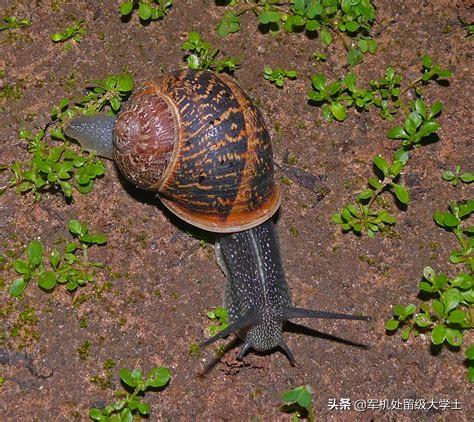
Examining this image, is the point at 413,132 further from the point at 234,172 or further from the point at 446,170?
the point at 234,172

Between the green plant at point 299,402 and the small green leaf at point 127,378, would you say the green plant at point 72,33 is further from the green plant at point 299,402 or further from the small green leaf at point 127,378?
the green plant at point 299,402

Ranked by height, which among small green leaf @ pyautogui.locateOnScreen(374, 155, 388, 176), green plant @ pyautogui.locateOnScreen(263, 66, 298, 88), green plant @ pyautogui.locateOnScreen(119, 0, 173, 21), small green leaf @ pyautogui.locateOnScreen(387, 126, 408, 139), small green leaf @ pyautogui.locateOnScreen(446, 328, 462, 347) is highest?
green plant @ pyautogui.locateOnScreen(119, 0, 173, 21)

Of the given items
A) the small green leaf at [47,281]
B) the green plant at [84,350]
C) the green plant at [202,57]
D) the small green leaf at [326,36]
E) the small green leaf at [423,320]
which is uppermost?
the small green leaf at [326,36]

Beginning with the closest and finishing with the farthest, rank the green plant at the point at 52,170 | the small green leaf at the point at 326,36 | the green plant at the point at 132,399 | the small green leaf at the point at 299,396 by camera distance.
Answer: the small green leaf at the point at 299,396 < the green plant at the point at 132,399 < the green plant at the point at 52,170 < the small green leaf at the point at 326,36

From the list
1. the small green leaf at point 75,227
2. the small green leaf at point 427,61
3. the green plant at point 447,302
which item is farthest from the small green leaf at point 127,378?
the small green leaf at point 427,61

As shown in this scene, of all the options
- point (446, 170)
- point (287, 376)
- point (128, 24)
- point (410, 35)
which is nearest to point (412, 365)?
point (287, 376)

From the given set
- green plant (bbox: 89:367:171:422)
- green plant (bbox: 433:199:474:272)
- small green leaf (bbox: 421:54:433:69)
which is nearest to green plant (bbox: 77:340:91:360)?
green plant (bbox: 89:367:171:422)

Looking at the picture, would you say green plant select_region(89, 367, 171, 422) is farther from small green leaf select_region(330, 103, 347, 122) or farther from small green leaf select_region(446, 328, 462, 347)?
small green leaf select_region(330, 103, 347, 122)
